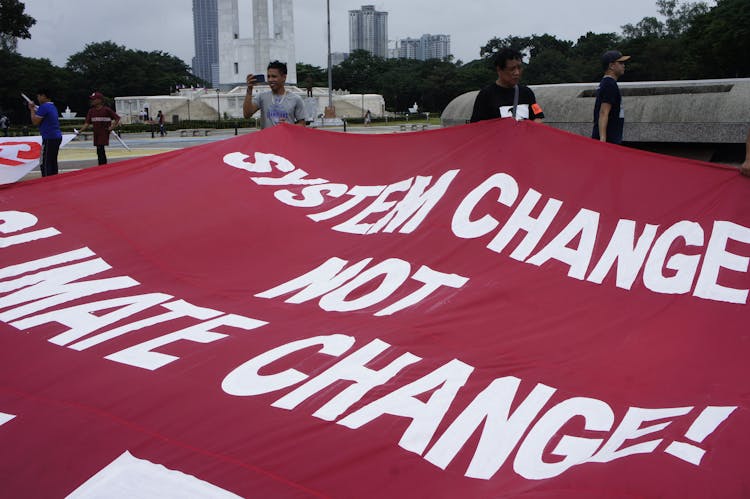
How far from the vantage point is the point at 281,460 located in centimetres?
253

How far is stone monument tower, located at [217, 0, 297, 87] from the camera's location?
6325cm

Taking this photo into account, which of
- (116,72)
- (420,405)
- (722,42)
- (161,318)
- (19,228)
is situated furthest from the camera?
(116,72)

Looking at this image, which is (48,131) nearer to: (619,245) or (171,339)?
(171,339)

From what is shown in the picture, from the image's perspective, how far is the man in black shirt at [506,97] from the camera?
5.60 m

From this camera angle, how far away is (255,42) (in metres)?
63.3

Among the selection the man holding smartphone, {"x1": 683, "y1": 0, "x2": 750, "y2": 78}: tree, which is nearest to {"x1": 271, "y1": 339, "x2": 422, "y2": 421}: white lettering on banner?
the man holding smartphone

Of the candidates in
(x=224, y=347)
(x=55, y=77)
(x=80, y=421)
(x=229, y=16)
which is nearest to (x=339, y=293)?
(x=224, y=347)

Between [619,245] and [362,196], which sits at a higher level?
[362,196]

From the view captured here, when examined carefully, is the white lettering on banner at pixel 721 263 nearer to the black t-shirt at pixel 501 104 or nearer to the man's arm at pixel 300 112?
the black t-shirt at pixel 501 104

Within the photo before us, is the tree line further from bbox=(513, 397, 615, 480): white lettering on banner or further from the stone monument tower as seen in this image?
bbox=(513, 397, 615, 480): white lettering on banner

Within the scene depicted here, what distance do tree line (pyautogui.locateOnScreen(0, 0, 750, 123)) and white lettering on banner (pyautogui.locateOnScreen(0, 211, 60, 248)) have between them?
35258 millimetres

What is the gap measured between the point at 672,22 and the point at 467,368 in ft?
255

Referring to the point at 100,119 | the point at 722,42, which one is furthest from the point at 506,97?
the point at 722,42

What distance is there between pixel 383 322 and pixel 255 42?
207 feet
